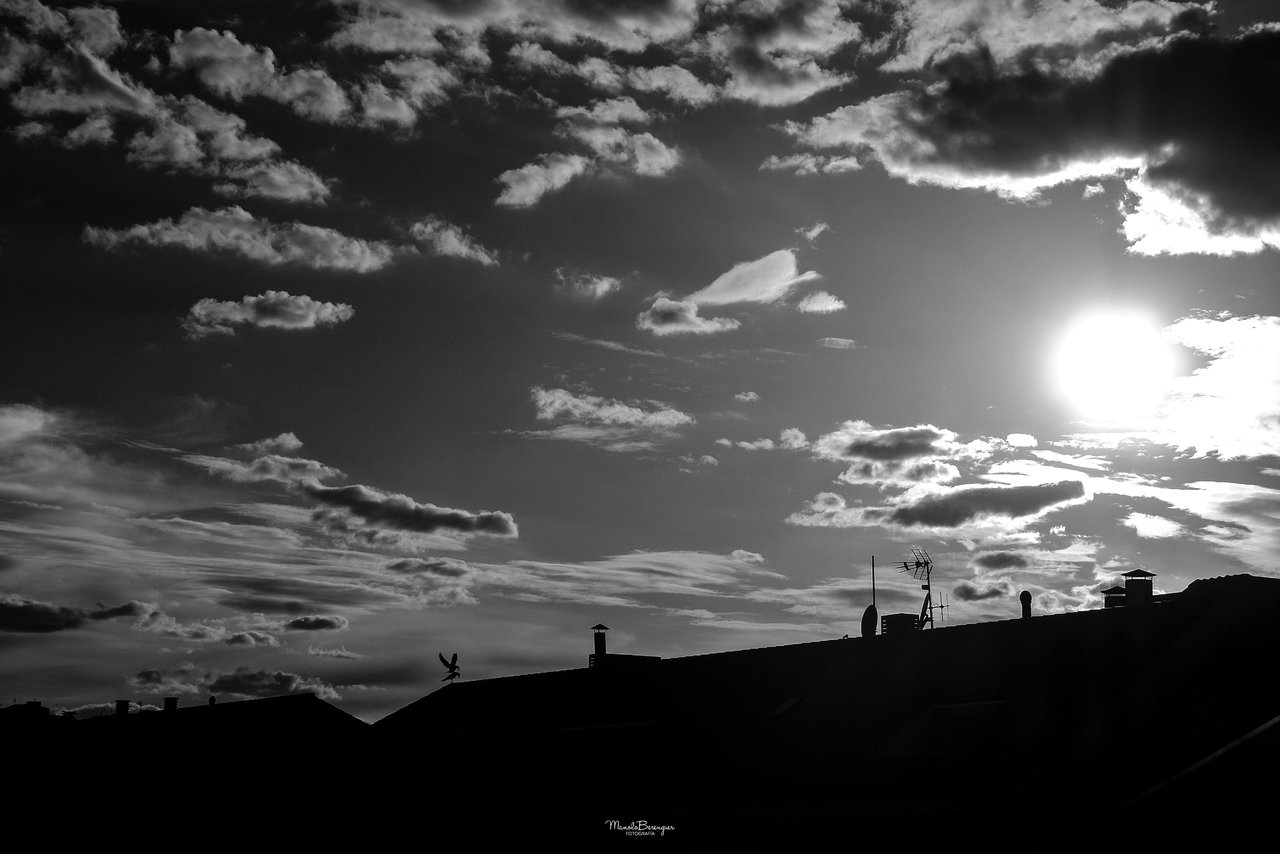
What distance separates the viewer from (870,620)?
4597cm

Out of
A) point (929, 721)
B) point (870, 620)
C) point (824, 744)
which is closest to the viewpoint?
point (929, 721)

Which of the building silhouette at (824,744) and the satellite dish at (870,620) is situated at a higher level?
the satellite dish at (870,620)

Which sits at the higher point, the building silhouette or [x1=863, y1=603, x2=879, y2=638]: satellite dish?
[x1=863, y1=603, x2=879, y2=638]: satellite dish

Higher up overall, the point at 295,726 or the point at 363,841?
the point at 295,726

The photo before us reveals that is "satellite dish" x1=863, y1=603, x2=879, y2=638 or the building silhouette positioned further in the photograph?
"satellite dish" x1=863, y1=603, x2=879, y2=638

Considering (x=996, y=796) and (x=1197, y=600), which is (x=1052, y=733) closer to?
(x=996, y=796)

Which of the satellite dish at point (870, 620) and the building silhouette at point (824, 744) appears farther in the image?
the satellite dish at point (870, 620)

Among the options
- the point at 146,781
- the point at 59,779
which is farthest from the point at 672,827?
the point at 59,779

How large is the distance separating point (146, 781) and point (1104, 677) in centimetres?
3725

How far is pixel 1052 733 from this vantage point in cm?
3053

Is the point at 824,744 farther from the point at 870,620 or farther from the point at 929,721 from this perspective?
the point at 870,620

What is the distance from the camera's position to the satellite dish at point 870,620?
4575 centimetres

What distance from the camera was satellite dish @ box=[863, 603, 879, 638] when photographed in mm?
45750

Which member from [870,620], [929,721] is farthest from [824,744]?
[870,620]
